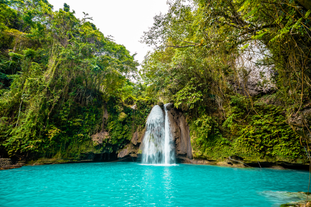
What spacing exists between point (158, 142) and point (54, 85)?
7.48m

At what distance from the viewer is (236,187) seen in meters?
4.08

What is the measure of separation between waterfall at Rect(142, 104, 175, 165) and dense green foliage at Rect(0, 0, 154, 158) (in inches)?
79.7

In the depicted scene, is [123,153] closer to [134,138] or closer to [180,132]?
[134,138]

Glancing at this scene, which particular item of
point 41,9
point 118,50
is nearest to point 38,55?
point 41,9

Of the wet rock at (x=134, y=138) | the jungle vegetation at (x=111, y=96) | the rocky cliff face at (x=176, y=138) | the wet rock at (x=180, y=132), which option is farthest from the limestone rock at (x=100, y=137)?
the wet rock at (x=180, y=132)

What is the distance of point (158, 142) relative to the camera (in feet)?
33.9

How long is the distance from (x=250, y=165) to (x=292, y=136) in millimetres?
2281

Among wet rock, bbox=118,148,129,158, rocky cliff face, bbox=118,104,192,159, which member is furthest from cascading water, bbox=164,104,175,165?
wet rock, bbox=118,148,129,158

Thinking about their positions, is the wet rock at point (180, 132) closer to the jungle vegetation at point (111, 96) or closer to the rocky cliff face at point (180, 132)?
the rocky cliff face at point (180, 132)

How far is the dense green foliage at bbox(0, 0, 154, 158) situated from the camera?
8.12 metres

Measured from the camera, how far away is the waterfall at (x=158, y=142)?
9.88 meters

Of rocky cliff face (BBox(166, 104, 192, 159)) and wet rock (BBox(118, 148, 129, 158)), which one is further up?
rocky cliff face (BBox(166, 104, 192, 159))

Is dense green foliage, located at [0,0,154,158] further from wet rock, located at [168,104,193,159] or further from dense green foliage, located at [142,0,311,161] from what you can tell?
dense green foliage, located at [142,0,311,161]

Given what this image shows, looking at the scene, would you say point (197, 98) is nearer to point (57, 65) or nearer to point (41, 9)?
point (57, 65)
